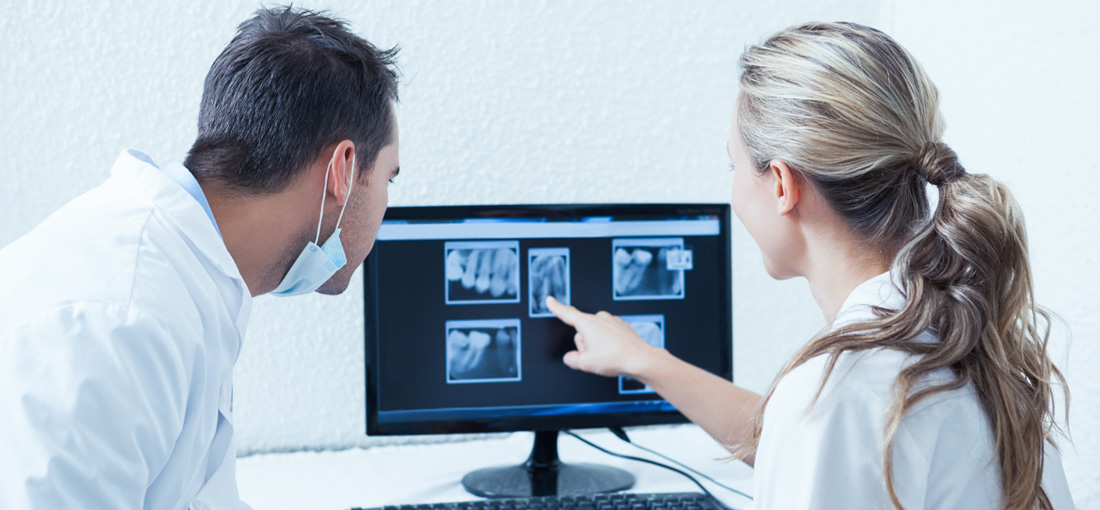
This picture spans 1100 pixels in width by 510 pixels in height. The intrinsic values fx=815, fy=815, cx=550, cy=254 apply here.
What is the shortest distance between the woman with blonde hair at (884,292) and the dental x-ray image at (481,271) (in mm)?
427

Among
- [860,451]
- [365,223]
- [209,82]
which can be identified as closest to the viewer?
[860,451]

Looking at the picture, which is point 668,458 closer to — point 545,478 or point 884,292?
point 545,478

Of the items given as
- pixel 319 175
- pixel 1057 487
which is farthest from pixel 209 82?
pixel 1057 487

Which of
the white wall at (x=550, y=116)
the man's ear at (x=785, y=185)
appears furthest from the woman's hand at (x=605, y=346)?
the man's ear at (x=785, y=185)

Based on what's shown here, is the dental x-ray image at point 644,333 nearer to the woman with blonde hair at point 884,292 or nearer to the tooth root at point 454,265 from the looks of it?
the tooth root at point 454,265

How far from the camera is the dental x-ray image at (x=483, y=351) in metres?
1.21

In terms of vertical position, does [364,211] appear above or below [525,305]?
above

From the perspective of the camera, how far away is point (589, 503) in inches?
41.9

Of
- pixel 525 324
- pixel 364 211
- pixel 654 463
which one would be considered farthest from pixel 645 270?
pixel 364 211

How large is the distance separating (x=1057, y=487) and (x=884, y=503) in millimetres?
239

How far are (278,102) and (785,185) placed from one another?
540 millimetres

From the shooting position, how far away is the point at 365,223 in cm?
104

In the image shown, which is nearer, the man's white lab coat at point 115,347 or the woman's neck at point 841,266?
the man's white lab coat at point 115,347

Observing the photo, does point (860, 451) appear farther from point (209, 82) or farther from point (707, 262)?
point (209, 82)
